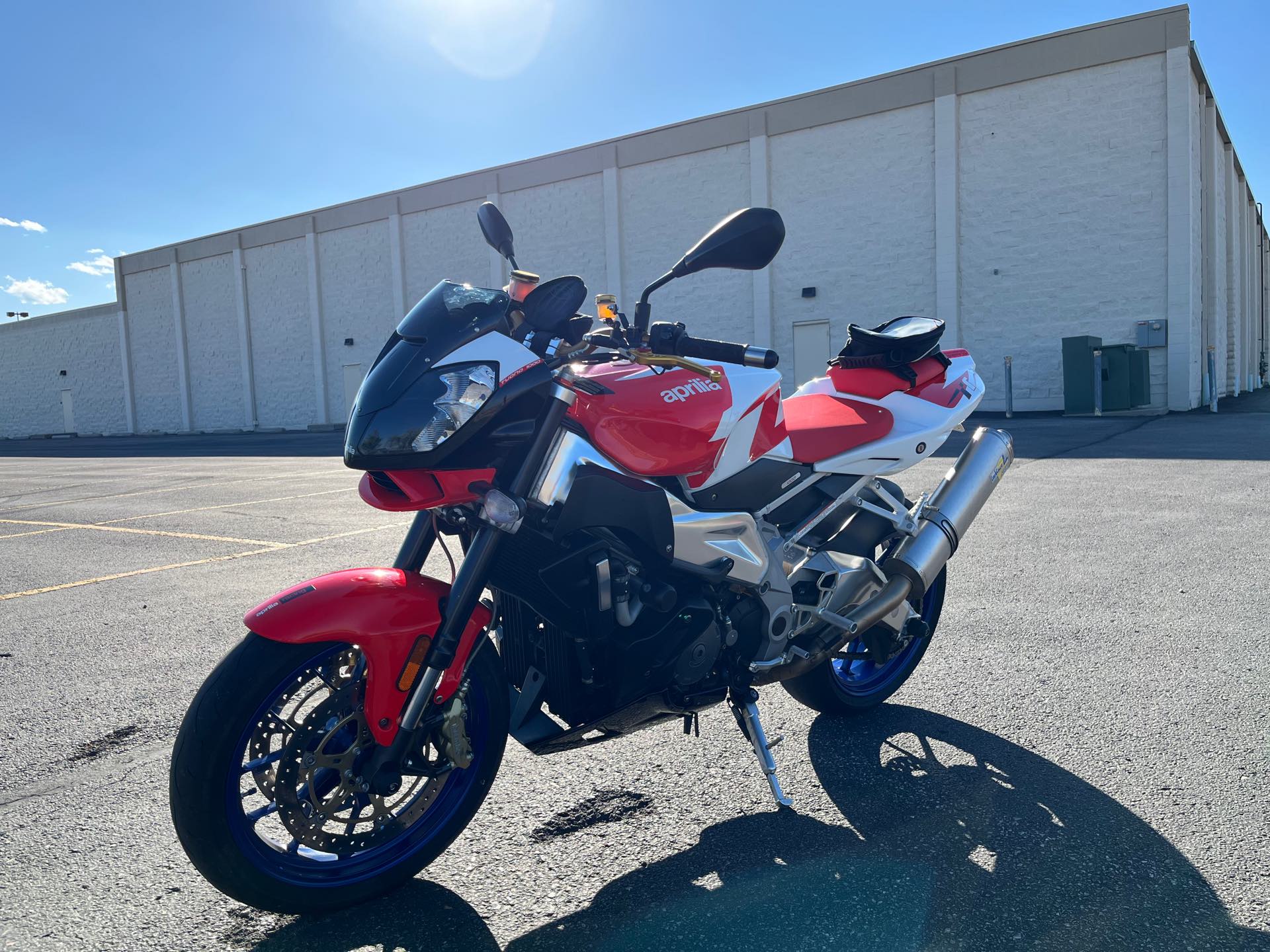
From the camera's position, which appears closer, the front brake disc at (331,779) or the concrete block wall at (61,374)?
the front brake disc at (331,779)

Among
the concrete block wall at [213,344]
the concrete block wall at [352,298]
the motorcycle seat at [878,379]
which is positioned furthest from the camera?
the concrete block wall at [213,344]

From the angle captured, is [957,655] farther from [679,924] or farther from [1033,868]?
[679,924]

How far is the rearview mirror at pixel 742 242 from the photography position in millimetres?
2299

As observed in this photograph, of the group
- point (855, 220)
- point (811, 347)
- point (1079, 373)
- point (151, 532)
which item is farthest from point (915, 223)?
point (151, 532)

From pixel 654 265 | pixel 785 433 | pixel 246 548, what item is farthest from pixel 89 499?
pixel 654 265

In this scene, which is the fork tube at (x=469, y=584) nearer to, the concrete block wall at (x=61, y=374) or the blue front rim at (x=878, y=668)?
the blue front rim at (x=878, y=668)

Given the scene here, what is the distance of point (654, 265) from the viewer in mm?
26688

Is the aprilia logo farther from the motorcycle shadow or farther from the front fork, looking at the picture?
the motorcycle shadow

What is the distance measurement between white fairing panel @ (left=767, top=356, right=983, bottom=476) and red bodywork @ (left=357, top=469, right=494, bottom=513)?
109cm

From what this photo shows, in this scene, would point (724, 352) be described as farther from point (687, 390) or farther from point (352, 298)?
point (352, 298)

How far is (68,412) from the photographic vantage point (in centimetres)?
4381

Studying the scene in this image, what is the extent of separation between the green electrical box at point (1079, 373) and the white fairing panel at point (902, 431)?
18.8m

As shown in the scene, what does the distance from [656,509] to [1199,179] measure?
24.4 m

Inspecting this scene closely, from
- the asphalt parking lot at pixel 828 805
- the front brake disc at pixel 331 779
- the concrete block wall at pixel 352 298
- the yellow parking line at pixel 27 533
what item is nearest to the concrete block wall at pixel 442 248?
the concrete block wall at pixel 352 298
